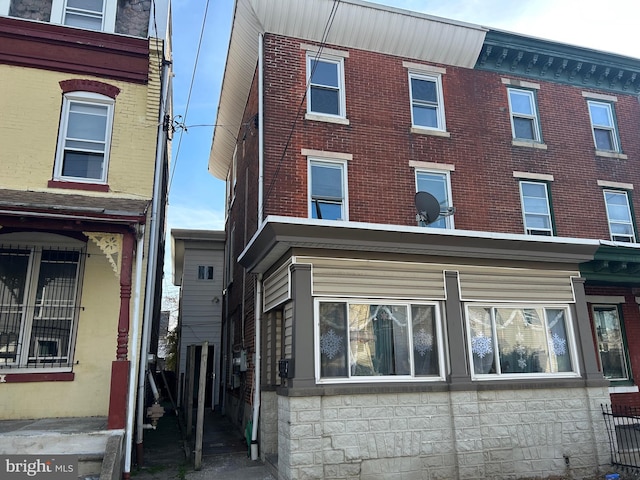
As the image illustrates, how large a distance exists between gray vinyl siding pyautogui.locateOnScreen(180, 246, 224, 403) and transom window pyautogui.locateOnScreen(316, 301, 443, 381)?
1187 cm

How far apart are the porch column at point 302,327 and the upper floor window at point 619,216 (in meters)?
9.63

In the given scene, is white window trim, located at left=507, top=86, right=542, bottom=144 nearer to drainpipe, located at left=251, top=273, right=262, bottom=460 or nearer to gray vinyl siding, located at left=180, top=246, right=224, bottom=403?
drainpipe, located at left=251, top=273, right=262, bottom=460

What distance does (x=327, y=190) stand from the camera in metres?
11.6

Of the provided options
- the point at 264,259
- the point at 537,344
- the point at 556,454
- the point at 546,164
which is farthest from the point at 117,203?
the point at 546,164

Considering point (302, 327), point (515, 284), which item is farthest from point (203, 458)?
point (515, 284)

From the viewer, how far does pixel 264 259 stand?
31.8 ft

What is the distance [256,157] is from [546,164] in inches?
307

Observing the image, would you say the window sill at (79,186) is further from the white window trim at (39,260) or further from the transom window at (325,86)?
the transom window at (325,86)

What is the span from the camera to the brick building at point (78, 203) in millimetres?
8508

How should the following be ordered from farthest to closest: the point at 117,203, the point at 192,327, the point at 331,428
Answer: the point at 192,327 → the point at 117,203 → the point at 331,428

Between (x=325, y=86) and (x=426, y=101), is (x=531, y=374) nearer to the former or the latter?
(x=426, y=101)

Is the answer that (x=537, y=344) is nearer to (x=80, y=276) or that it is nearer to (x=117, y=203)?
(x=117, y=203)

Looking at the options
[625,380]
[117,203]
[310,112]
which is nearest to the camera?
[117,203]

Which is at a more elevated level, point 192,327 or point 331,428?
point 192,327
